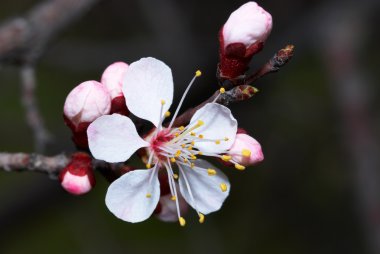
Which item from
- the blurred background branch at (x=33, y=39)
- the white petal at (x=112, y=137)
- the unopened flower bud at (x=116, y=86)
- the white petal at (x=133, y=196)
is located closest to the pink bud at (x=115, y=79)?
the unopened flower bud at (x=116, y=86)

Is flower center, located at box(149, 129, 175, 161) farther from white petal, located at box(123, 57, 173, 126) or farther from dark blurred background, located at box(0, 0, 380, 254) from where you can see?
dark blurred background, located at box(0, 0, 380, 254)

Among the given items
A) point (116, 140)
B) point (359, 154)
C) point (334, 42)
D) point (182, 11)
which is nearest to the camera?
point (116, 140)

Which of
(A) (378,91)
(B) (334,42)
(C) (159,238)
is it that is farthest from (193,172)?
(A) (378,91)

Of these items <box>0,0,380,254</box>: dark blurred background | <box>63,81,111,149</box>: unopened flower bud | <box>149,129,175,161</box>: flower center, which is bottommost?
<box>0,0,380,254</box>: dark blurred background

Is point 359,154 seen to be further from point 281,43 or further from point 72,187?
point 72,187

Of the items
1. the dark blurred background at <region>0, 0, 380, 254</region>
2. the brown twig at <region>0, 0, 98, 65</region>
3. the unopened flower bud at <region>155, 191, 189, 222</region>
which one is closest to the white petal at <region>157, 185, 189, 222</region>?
the unopened flower bud at <region>155, 191, 189, 222</region>

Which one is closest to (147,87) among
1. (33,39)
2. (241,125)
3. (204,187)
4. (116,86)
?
(116,86)
